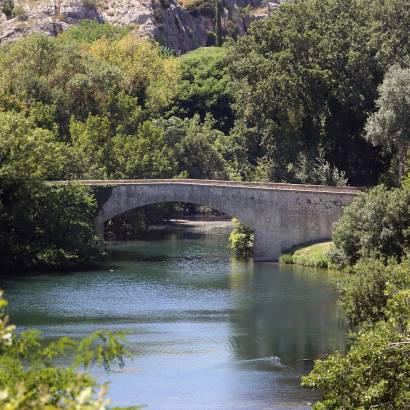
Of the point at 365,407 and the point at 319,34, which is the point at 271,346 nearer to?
the point at 365,407

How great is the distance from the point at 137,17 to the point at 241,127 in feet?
138

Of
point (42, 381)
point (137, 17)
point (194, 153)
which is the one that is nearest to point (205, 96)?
point (194, 153)

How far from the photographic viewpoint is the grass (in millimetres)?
59031

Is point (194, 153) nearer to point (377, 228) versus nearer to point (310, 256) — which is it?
point (310, 256)

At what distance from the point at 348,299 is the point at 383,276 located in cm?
137

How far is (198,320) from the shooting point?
45844 mm

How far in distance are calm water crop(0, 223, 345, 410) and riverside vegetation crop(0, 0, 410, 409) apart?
2.47 metres

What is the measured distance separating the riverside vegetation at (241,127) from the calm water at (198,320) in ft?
8.11

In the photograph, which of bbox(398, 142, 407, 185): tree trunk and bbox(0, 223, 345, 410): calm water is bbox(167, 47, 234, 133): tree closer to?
bbox(0, 223, 345, 410): calm water

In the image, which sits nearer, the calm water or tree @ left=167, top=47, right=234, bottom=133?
the calm water

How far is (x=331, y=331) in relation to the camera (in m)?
44.2

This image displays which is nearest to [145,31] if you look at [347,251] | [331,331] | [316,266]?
[316,266]

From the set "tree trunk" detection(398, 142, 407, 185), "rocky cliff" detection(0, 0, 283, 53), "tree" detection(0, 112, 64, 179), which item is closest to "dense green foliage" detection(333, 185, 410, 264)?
"tree trunk" detection(398, 142, 407, 185)

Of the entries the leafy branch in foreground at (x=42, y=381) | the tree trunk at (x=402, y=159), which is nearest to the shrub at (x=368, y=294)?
the leafy branch in foreground at (x=42, y=381)
